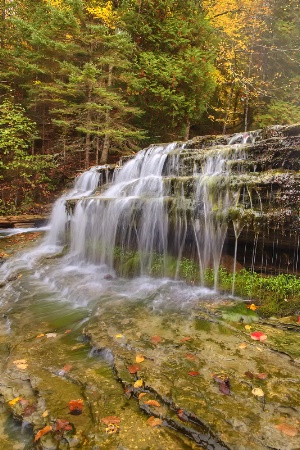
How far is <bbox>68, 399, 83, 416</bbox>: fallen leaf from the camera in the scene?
2316 mm

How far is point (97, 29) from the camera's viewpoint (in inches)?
431

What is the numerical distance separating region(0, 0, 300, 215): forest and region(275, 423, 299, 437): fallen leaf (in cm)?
1072

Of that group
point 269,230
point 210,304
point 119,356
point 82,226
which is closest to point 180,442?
point 119,356

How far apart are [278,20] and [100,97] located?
11.3 metres

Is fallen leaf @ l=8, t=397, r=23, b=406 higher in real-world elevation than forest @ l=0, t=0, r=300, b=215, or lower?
lower

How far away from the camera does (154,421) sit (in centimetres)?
221

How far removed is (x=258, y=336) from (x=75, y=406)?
2337 mm

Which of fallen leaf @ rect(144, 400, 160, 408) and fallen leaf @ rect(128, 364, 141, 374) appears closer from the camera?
fallen leaf @ rect(144, 400, 160, 408)

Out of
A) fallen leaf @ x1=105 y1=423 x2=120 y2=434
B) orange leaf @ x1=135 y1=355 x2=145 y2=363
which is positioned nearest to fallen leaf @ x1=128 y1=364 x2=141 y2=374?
orange leaf @ x1=135 y1=355 x2=145 y2=363

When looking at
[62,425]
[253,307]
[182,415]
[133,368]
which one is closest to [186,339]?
[133,368]

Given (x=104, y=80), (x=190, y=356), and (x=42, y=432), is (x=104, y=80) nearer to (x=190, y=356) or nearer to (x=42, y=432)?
(x=190, y=356)

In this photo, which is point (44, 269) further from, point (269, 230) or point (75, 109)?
point (75, 109)

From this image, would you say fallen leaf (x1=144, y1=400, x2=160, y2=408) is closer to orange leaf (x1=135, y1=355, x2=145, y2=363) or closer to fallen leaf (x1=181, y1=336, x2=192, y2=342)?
orange leaf (x1=135, y1=355, x2=145, y2=363)

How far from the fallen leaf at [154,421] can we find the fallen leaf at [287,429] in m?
0.90
